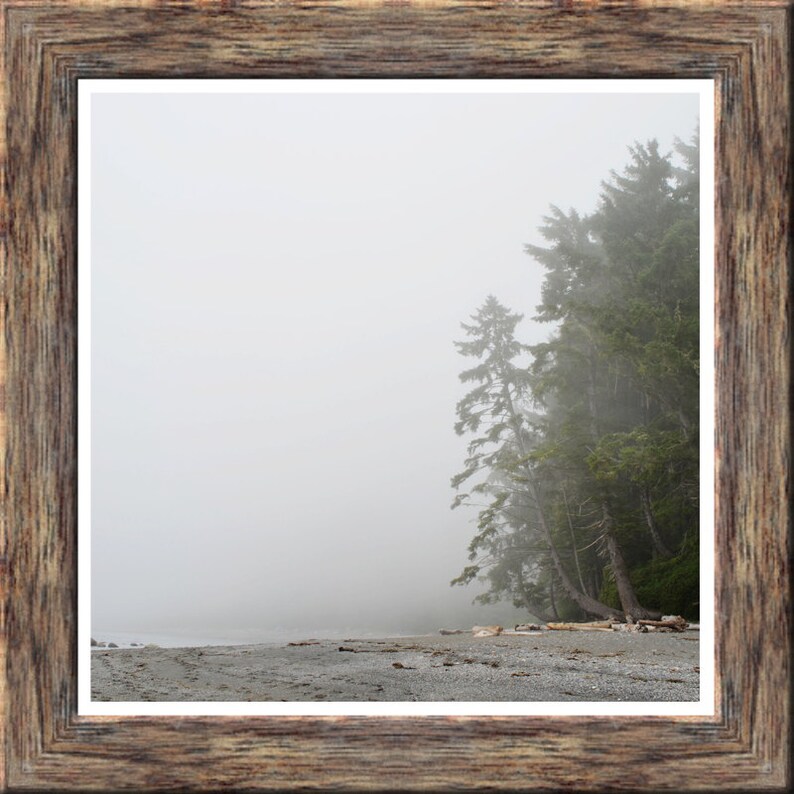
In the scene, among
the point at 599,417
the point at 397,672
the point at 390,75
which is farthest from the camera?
the point at 599,417

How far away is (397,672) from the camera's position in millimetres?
2334

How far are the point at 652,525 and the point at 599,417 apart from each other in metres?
0.57

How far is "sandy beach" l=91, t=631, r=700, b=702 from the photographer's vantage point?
217 cm

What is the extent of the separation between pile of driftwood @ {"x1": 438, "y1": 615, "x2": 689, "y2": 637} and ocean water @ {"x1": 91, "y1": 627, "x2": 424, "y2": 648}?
10.9 inches

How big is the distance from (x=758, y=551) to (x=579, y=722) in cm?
51

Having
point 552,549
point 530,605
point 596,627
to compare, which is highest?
point 552,549

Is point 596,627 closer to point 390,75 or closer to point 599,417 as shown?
point 599,417

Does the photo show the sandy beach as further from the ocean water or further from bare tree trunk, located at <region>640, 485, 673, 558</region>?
bare tree trunk, located at <region>640, 485, 673, 558</region>

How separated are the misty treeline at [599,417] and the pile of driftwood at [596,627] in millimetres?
66

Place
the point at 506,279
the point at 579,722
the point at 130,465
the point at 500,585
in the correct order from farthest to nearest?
1. the point at 506,279
2. the point at 500,585
3. the point at 130,465
4. the point at 579,722

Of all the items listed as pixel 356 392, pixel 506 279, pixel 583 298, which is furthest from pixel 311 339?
pixel 583 298

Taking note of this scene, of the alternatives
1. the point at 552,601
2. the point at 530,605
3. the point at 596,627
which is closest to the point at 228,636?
the point at 530,605

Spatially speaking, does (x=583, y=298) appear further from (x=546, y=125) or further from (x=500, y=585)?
(x=500, y=585)

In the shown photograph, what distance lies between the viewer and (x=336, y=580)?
350 centimetres
